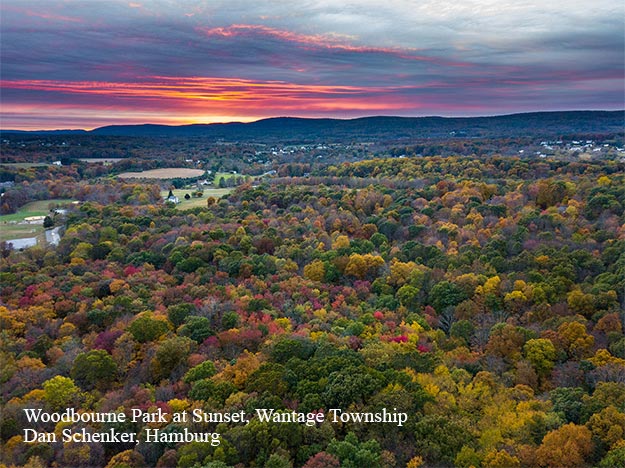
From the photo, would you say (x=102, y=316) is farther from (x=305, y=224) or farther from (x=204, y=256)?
(x=305, y=224)

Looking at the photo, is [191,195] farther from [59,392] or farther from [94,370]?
[59,392]

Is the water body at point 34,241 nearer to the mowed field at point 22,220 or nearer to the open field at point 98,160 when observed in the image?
the mowed field at point 22,220

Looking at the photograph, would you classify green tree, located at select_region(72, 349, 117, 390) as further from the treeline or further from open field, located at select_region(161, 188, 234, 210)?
open field, located at select_region(161, 188, 234, 210)

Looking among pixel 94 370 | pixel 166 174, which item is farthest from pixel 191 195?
pixel 94 370

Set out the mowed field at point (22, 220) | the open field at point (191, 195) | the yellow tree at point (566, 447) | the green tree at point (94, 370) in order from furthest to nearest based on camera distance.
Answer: the open field at point (191, 195), the mowed field at point (22, 220), the green tree at point (94, 370), the yellow tree at point (566, 447)

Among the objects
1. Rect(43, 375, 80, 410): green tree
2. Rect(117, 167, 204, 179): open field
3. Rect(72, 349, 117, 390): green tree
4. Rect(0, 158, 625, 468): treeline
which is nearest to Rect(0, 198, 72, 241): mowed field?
Rect(0, 158, 625, 468): treeline

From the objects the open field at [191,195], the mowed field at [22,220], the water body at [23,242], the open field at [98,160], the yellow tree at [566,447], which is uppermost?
the open field at [98,160]

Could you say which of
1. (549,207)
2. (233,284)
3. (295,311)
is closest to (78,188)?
(233,284)

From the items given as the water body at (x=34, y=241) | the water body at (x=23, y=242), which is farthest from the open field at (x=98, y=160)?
the water body at (x=23, y=242)
